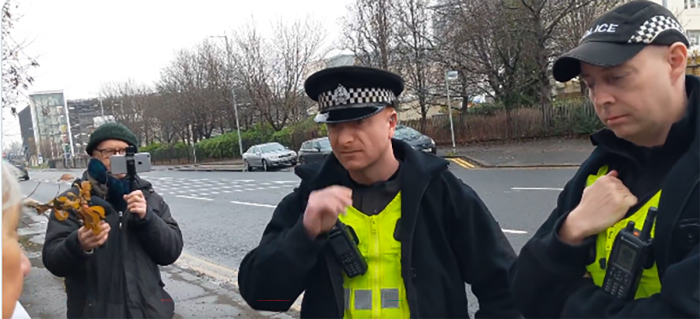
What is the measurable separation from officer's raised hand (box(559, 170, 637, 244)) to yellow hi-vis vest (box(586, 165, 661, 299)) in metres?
0.03

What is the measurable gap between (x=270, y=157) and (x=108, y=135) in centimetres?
2244

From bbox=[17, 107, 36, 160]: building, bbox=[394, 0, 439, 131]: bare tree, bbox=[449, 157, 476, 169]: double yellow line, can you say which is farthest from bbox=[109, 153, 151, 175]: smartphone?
bbox=[394, 0, 439, 131]: bare tree

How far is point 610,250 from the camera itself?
1389 millimetres

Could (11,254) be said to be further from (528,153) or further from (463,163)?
(528,153)

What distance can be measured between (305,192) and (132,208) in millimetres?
1004

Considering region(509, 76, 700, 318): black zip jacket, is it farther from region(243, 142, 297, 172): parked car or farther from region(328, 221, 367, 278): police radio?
region(243, 142, 297, 172): parked car

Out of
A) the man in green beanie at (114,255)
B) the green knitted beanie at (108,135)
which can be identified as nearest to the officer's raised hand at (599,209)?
the man in green beanie at (114,255)

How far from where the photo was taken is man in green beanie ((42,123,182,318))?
8.21 ft

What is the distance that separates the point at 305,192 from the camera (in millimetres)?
2010

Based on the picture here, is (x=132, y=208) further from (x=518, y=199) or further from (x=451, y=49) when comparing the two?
(x=451, y=49)

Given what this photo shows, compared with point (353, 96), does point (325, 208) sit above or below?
below

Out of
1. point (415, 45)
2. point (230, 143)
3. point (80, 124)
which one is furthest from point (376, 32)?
point (230, 143)

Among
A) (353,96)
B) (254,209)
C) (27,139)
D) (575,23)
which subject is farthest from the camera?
(575,23)

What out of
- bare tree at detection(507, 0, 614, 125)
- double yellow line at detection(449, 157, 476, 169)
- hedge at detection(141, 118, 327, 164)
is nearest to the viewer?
double yellow line at detection(449, 157, 476, 169)
